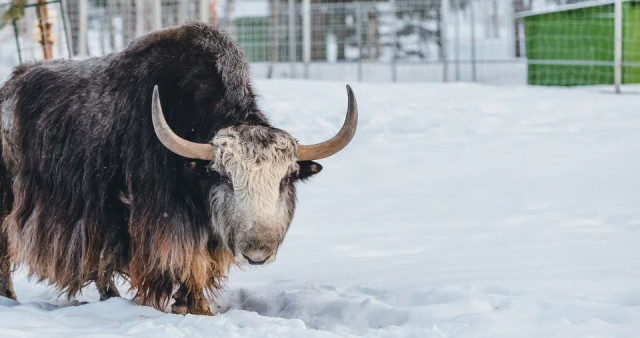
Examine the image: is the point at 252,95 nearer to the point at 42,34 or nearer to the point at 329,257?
the point at 329,257

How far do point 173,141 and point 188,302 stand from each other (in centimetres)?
82

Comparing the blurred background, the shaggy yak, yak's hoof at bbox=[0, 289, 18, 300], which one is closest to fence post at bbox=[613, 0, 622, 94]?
the blurred background

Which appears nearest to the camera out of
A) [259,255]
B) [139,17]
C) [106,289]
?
[259,255]

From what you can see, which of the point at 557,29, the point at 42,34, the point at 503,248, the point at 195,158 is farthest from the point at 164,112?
the point at 557,29

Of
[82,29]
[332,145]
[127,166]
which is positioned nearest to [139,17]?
[82,29]

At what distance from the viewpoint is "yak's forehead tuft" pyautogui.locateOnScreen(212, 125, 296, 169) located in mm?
4578

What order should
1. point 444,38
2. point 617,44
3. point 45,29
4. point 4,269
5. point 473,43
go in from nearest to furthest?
point 4,269 → point 45,29 → point 617,44 → point 444,38 → point 473,43

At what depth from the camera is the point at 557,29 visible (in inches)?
509

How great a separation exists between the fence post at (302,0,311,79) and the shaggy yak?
8.71m

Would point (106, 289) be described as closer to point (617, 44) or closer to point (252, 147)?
point (252, 147)

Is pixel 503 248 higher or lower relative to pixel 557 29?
lower

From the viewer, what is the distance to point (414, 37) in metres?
16.3

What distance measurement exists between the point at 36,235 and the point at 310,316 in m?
1.37

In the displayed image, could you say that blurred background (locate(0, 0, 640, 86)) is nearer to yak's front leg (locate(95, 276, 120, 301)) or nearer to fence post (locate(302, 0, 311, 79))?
fence post (locate(302, 0, 311, 79))
